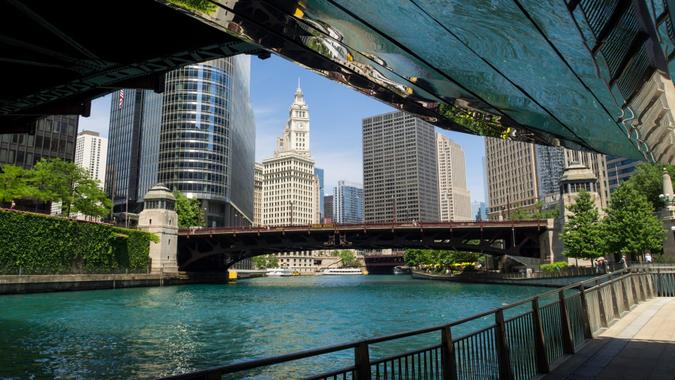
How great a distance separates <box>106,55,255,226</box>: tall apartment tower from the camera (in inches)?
4993

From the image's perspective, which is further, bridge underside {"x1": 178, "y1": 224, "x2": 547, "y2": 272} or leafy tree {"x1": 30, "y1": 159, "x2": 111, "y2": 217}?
bridge underside {"x1": 178, "y1": 224, "x2": 547, "y2": 272}

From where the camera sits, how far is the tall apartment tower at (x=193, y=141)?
416 ft

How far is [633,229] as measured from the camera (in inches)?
2302

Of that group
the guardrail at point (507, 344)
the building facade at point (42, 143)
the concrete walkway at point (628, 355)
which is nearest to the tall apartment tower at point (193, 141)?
the building facade at point (42, 143)

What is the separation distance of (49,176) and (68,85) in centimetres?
6300

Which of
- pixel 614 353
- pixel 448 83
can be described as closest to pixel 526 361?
pixel 614 353

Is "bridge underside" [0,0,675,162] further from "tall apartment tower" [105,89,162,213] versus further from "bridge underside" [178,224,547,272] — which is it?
"tall apartment tower" [105,89,162,213]

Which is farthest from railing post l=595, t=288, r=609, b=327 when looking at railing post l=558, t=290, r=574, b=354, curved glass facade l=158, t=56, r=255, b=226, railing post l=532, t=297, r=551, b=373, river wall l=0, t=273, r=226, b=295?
→ curved glass facade l=158, t=56, r=255, b=226

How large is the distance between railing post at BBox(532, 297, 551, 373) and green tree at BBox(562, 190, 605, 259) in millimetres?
60077

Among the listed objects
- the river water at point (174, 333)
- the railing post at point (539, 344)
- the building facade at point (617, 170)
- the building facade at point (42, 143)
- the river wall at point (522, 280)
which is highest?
the building facade at point (617, 170)

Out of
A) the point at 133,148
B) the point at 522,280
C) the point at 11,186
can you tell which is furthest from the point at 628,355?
the point at 133,148

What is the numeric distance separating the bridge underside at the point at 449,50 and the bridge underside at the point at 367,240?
2717 inches

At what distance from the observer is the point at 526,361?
9.51 meters

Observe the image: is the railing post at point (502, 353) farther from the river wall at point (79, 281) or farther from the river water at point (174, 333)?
the river wall at point (79, 281)
